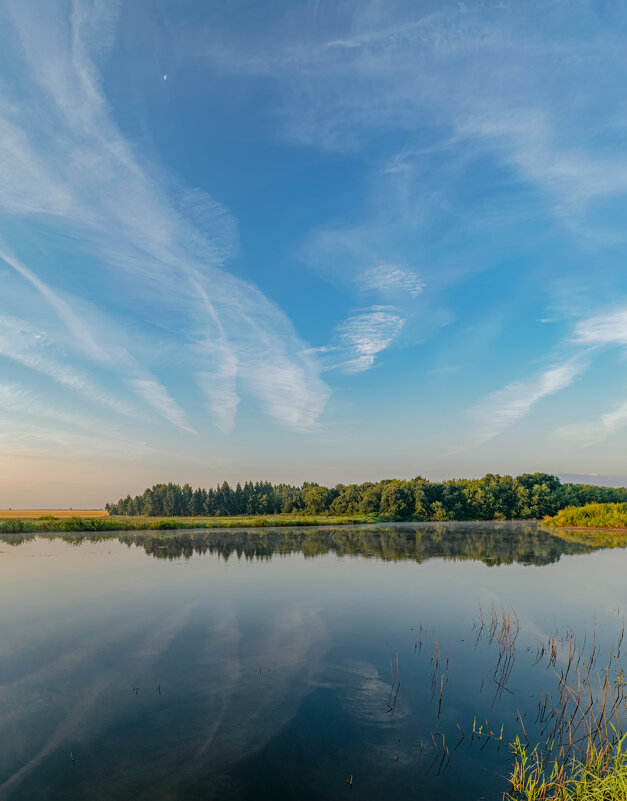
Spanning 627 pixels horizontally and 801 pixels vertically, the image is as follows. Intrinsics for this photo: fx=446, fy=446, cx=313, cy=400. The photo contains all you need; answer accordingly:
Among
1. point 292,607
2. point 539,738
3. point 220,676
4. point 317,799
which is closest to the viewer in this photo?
point 317,799

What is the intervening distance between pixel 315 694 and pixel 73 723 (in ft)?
19.3

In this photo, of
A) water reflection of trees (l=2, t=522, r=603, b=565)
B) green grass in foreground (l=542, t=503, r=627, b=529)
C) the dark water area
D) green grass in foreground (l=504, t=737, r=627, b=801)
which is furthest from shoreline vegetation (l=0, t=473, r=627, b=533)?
green grass in foreground (l=504, t=737, r=627, b=801)

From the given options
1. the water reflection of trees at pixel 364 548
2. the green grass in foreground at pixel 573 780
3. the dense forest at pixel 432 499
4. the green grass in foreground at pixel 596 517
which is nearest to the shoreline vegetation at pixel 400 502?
the dense forest at pixel 432 499

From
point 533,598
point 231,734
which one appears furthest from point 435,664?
point 533,598

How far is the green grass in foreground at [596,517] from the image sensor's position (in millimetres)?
68562

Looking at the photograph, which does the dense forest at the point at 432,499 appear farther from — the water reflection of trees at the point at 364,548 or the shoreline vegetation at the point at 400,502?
the water reflection of trees at the point at 364,548

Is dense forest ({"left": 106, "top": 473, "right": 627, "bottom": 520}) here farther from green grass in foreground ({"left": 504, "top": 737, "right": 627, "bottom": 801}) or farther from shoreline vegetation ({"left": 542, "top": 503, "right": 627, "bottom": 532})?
green grass in foreground ({"left": 504, "top": 737, "right": 627, "bottom": 801})

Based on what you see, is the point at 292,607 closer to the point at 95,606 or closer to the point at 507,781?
the point at 95,606

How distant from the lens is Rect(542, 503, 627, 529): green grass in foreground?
6856 cm

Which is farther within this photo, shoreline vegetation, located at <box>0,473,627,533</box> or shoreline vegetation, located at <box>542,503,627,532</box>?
shoreline vegetation, located at <box>0,473,627,533</box>

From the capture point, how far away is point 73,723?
10.5 metres

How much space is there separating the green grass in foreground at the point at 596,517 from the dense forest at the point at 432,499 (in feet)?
137

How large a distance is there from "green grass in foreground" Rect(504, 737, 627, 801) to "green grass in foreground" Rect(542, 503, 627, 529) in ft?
238

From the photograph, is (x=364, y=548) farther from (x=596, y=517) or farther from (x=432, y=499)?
(x=432, y=499)
